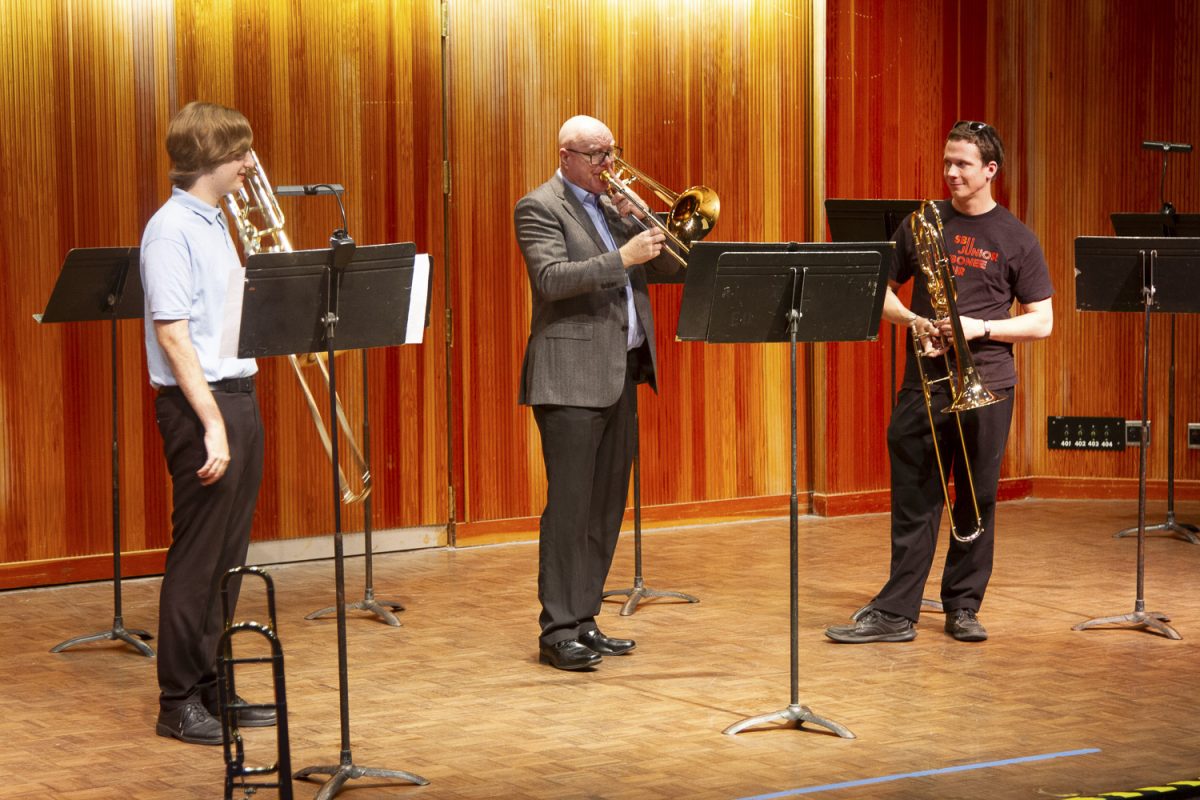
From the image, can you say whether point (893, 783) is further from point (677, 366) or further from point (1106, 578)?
point (677, 366)

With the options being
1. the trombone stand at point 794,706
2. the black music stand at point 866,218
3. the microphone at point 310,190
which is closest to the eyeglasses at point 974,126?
the black music stand at point 866,218

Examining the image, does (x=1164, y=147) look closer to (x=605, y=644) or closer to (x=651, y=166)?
(x=651, y=166)

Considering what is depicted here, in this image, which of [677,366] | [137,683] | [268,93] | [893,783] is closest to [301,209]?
[268,93]

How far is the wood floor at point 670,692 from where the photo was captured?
3844 mm

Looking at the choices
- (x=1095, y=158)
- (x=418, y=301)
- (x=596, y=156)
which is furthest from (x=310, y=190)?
(x=1095, y=158)

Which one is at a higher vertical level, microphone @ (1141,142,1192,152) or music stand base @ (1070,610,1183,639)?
microphone @ (1141,142,1192,152)

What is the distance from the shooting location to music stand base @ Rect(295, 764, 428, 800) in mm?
3695

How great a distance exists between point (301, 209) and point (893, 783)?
3762 mm

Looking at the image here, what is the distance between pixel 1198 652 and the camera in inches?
199

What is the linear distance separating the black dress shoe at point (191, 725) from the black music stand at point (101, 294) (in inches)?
38.8

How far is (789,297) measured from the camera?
4.20 metres

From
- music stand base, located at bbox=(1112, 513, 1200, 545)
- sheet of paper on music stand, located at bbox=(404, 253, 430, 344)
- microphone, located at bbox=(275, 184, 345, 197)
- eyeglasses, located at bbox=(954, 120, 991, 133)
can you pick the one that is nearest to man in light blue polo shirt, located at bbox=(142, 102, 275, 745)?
sheet of paper on music stand, located at bbox=(404, 253, 430, 344)

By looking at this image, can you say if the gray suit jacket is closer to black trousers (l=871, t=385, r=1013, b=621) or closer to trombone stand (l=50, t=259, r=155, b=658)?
black trousers (l=871, t=385, r=1013, b=621)

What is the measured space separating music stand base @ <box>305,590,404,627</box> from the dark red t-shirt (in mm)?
1968
